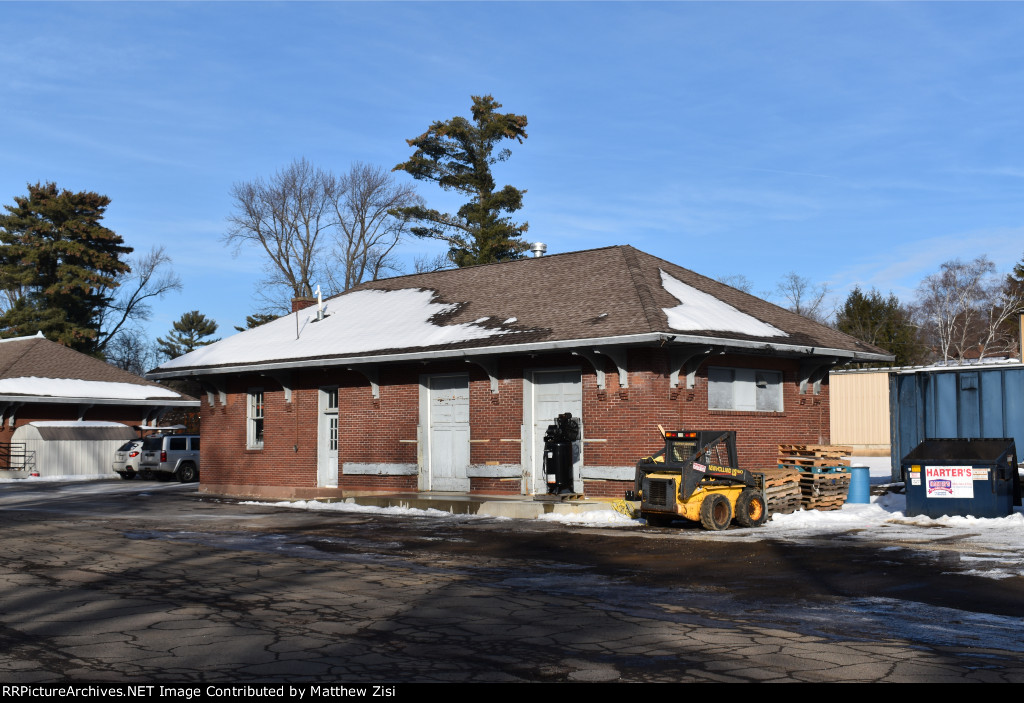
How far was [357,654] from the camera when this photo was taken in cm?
760

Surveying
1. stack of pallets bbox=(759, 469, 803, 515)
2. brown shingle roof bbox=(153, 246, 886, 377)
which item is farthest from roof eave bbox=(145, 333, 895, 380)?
stack of pallets bbox=(759, 469, 803, 515)

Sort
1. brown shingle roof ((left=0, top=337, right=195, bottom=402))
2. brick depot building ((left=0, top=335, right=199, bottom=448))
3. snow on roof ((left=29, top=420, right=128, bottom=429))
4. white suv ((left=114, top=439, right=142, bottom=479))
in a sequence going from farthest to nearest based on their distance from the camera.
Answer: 1. brown shingle roof ((left=0, top=337, right=195, bottom=402))
2. brick depot building ((left=0, top=335, right=199, bottom=448))
3. snow on roof ((left=29, top=420, right=128, bottom=429))
4. white suv ((left=114, top=439, right=142, bottom=479))

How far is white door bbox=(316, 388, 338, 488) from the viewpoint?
2669 cm

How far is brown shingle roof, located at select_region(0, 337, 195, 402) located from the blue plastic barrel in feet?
115

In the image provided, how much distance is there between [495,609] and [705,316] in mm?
13187

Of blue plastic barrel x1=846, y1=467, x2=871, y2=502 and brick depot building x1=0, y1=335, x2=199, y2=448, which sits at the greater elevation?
brick depot building x1=0, y1=335, x2=199, y2=448

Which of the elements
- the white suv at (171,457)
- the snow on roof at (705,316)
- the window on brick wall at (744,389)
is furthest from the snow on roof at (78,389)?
the window on brick wall at (744,389)

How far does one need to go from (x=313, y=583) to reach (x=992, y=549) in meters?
9.16

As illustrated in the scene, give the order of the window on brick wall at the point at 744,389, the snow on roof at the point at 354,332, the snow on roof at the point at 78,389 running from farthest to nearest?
the snow on roof at the point at 78,389 < the snow on roof at the point at 354,332 < the window on brick wall at the point at 744,389

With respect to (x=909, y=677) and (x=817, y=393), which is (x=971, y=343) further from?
(x=909, y=677)

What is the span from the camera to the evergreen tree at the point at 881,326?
6300 centimetres

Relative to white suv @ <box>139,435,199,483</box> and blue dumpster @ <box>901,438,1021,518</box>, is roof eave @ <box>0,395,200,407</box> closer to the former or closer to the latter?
white suv @ <box>139,435,199,483</box>

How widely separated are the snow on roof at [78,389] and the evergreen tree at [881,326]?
42394 millimetres

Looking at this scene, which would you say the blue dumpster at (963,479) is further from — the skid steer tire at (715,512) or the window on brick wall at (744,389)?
the window on brick wall at (744,389)
